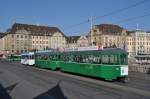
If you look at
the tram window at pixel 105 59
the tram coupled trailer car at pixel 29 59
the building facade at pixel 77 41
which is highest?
the building facade at pixel 77 41

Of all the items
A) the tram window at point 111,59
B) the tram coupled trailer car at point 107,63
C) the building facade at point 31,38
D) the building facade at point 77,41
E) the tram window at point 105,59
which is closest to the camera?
the tram coupled trailer car at point 107,63

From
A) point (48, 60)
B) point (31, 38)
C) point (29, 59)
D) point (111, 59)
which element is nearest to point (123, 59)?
point (111, 59)

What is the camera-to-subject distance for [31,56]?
197 ft

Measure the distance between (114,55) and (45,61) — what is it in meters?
23.8

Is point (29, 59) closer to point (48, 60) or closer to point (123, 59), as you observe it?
point (48, 60)

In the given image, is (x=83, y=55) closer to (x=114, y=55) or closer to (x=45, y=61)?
(x=114, y=55)

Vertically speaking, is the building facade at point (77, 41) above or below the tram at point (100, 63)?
above

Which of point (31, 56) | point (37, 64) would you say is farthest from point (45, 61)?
point (31, 56)

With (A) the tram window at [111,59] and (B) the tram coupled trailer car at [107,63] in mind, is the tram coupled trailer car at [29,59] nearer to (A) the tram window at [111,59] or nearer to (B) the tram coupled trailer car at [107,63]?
(B) the tram coupled trailer car at [107,63]

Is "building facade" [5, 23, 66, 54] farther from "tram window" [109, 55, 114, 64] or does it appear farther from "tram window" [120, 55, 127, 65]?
"tram window" [120, 55, 127, 65]

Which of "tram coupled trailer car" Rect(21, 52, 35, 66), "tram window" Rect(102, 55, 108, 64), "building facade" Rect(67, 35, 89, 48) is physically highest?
"building facade" Rect(67, 35, 89, 48)

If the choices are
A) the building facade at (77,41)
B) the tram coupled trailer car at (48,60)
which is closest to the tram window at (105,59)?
the tram coupled trailer car at (48,60)

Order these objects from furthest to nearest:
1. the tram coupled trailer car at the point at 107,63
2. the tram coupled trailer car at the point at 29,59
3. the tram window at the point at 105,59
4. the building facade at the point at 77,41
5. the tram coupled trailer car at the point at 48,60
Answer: the building facade at the point at 77,41
the tram coupled trailer car at the point at 29,59
the tram coupled trailer car at the point at 48,60
the tram window at the point at 105,59
the tram coupled trailer car at the point at 107,63

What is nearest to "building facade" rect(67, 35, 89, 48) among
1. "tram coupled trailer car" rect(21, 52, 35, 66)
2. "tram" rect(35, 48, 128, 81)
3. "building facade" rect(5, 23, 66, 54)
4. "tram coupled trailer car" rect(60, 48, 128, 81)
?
"building facade" rect(5, 23, 66, 54)
